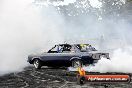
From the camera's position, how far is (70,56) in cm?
1919

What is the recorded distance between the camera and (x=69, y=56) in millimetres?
19219

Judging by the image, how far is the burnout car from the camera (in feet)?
60.4

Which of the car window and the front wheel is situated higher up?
the car window

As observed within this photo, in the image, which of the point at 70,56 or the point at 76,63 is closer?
the point at 76,63

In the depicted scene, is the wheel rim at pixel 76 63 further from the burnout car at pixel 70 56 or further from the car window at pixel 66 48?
the car window at pixel 66 48

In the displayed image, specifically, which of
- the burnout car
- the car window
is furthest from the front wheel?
the car window

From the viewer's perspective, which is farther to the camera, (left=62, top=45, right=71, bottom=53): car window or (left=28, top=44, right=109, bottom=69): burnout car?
(left=62, top=45, right=71, bottom=53): car window

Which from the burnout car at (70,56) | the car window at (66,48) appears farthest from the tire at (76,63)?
the car window at (66,48)

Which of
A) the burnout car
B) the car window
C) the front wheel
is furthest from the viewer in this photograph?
the car window

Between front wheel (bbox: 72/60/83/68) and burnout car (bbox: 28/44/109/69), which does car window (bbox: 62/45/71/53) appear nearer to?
burnout car (bbox: 28/44/109/69)

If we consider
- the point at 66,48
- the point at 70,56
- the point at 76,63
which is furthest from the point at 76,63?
the point at 66,48

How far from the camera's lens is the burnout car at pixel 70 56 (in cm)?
1842

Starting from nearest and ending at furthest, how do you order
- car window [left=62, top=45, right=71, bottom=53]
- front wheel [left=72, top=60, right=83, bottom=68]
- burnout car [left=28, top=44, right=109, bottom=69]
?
burnout car [left=28, top=44, right=109, bottom=69] → front wheel [left=72, top=60, right=83, bottom=68] → car window [left=62, top=45, right=71, bottom=53]

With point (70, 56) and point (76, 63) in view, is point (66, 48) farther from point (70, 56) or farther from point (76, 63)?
point (76, 63)
